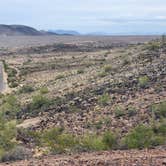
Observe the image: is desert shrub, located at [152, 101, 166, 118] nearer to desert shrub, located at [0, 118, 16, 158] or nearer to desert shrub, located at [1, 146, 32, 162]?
desert shrub, located at [0, 118, 16, 158]

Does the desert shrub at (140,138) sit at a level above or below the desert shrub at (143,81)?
below

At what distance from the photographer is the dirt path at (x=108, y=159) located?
40.0ft

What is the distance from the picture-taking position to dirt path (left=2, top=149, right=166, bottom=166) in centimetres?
1219

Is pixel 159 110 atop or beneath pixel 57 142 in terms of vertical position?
atop

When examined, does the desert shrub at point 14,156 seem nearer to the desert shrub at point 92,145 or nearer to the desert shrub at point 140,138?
the desert shrub at point 92,145

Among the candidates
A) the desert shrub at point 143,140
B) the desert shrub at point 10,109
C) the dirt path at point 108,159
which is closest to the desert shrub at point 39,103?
the desert shrub at point 10,109

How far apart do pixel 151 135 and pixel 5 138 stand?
5224mm

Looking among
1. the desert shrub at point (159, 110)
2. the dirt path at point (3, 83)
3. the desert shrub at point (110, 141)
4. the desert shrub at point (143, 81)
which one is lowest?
the dirt path at point (3, 83)

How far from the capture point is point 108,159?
41.8ft

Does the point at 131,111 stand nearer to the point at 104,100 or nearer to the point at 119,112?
the point at 119,112

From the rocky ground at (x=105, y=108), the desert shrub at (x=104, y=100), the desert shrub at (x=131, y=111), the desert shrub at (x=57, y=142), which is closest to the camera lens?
the rocky ground at (x=105, y=108)

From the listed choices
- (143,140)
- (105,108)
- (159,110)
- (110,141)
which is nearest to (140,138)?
(143,140)

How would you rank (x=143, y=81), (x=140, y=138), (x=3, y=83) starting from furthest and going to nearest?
(x=3, y=83) < (x=143, y=81) < (x=140, y=138)

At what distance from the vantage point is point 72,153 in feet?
48.4
